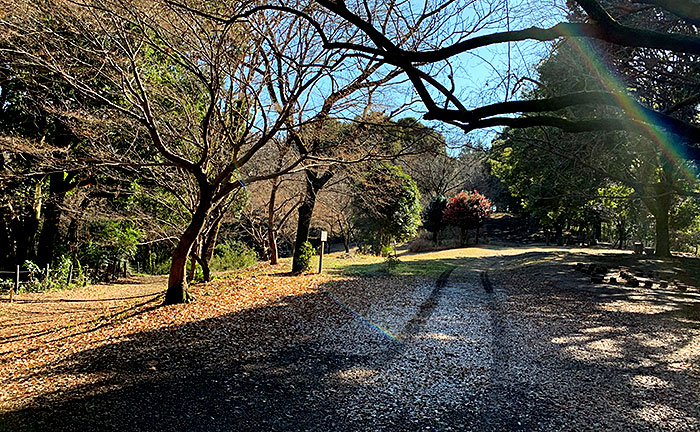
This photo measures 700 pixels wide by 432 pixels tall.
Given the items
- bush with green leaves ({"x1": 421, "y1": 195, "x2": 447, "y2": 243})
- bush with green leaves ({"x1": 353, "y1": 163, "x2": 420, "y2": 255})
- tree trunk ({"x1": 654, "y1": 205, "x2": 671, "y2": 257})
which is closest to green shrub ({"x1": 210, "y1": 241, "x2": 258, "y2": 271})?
bush with green leaves ({"x1": 353, "y1": 163, "x2": 420, "y2": 255})

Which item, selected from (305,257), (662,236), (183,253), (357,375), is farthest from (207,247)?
(662,236)

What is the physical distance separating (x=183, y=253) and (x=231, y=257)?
1035cm

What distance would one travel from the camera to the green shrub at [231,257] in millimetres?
17844

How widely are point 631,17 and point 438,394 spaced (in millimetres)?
8015

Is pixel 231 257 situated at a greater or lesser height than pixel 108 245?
lesser

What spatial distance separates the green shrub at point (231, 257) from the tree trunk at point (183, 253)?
9.58m

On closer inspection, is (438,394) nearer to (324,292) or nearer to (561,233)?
(324,292)

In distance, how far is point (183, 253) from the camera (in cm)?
805

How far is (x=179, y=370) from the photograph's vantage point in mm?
4711

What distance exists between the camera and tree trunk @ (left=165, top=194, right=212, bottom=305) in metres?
7.85

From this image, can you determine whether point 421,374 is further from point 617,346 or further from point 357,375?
point 617,346

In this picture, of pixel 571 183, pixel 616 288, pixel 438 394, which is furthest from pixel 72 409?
pixel 571 183

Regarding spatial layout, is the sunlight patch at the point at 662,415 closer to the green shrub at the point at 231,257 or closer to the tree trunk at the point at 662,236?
the tree trunk at the point at 662,236

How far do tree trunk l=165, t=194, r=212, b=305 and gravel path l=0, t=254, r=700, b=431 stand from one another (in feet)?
5.88
